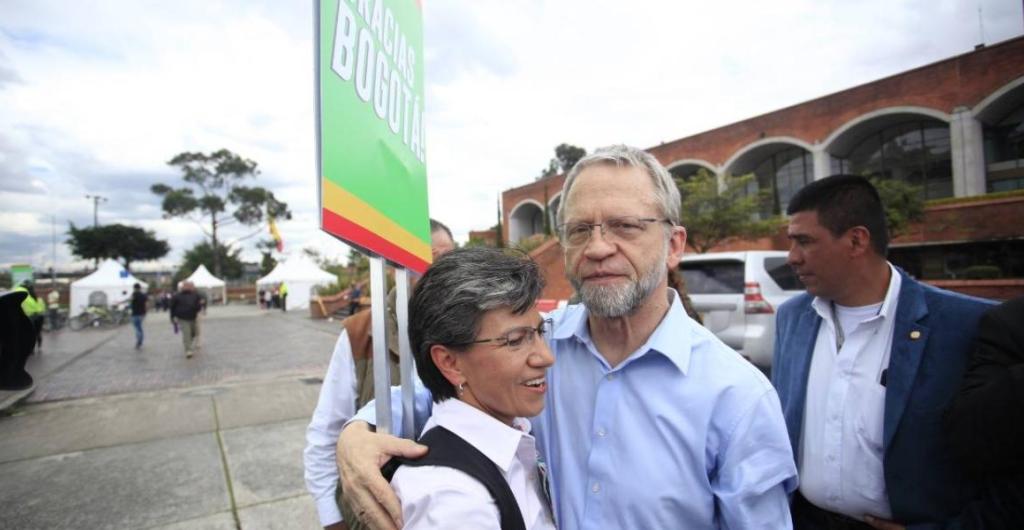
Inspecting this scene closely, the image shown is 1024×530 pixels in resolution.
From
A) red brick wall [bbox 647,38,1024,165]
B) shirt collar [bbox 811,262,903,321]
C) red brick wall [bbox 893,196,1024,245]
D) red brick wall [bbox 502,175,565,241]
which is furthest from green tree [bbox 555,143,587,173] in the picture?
shirt collar [bbox 811,262,903,321]

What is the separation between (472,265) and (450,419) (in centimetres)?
36

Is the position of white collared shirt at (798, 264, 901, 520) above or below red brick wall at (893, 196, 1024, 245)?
below

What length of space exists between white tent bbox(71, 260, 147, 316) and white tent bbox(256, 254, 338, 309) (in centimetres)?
697

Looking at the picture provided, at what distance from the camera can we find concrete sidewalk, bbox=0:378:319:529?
12.2 ft

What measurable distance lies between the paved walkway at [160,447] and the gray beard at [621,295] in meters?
3.21

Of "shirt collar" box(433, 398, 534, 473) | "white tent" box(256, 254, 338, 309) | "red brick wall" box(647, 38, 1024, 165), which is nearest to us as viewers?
"shirt collar" box(433, 398, 534, 473)

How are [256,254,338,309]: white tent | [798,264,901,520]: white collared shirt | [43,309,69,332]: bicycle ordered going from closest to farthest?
[798,264,901,520]: white collared shirt, [43,309,69,332]: bicycle, [256,254,338,309]: white tent

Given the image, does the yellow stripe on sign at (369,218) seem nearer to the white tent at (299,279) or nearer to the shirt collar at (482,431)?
the shirt collar at (482,431)

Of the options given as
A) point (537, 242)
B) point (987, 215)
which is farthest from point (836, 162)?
point (537, 242)

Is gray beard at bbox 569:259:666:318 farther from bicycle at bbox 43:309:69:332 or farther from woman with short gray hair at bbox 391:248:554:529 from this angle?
bicycle at bbox 43:309:69:332

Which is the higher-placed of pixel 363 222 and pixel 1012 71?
pixel 1012 71

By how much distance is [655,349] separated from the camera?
139 cm

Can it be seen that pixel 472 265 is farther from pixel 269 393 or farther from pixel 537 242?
pixel 537 242

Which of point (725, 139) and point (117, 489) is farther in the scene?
point (725, 139)
